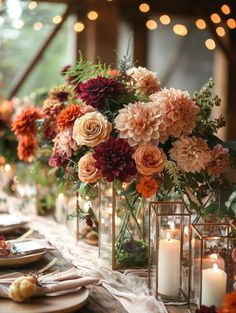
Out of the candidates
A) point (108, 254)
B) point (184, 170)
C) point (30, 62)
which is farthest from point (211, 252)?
point (30, 62)

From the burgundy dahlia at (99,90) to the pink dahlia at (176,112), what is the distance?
11 cm

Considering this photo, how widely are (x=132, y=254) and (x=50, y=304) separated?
39 centimetres

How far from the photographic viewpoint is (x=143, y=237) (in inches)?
54.2

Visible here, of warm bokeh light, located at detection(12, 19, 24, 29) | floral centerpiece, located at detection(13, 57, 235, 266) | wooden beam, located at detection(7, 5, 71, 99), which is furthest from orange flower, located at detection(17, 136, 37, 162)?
warm bokeh light, located at detection(12, 19, 24, 29)

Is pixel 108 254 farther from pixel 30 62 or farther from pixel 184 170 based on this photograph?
pixel 30 62

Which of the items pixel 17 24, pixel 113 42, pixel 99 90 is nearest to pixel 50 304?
pixel 99 90

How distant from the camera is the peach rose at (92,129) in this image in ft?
3.94

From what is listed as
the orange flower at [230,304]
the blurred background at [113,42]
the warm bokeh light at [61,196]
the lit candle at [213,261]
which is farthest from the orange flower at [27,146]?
the blurred background at [113,42]

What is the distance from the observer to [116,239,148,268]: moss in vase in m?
1.36

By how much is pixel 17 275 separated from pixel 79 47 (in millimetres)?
3034

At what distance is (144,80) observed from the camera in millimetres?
1414

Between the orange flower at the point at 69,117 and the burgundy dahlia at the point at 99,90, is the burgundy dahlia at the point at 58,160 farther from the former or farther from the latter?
the burgundy dahlia at the point at 99,90

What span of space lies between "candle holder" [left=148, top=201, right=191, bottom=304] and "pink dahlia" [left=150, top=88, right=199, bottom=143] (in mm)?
172

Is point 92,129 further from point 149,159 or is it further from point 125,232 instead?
point 125,232
